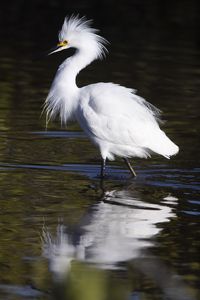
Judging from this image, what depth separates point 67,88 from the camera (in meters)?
10.2

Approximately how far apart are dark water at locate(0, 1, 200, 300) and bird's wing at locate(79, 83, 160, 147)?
1.58ft

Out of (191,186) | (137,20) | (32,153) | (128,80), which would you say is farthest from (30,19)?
(191,186)

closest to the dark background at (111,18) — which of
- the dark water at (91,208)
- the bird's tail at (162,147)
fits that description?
the dark water at (91,208)

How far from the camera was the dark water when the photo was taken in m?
6.05

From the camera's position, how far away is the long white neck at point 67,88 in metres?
10.1

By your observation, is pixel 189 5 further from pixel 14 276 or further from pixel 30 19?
pixel 14 276

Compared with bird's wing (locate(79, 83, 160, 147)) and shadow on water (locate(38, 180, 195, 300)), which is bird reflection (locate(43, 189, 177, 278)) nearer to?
shadow on water (locate(38, 180, 195, 300))

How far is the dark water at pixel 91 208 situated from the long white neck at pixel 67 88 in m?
0.63

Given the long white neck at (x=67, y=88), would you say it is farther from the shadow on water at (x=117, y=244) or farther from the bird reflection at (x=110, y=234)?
the shadow on water at (x=117, y=244)

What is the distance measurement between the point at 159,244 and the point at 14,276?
1.49 m

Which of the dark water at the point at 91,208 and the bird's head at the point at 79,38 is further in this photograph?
the bird's head at the point at 79,38

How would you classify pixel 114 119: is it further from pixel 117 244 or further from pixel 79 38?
pixel 117 244

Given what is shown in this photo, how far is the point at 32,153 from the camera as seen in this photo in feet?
35.5

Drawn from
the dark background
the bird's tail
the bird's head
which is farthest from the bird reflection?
the dark background
